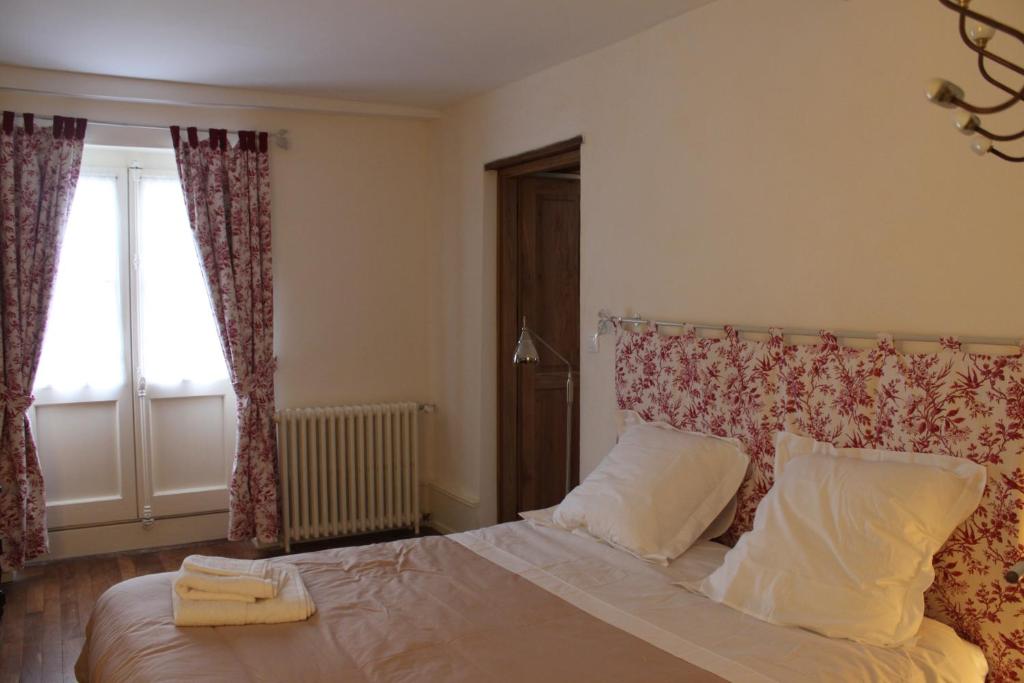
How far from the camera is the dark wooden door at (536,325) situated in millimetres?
4703

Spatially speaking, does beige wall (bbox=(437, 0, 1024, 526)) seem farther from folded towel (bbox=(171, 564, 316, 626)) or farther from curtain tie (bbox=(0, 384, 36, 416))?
curtain tie (bbox=(0, 384, 36, 416))

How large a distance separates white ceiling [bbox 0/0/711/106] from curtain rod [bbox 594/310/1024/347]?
119 cm

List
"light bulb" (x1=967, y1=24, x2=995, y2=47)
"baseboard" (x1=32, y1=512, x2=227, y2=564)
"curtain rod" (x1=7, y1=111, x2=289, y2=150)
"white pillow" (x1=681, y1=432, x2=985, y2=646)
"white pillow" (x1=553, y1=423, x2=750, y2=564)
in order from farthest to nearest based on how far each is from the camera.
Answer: "baseboard" (x1=32, y1=512, x2=227, y2=564) → "curtain rod" (x1=7, y1=111, x2=289, y2=150) → "white pillow" (x1=553, y1=423, x2=750, y2=564) → "white pillow" (x1=681, y1=432, x2=985, y2=646) → "light bulb" (x1=967, y1=24, x2=995, y2=47)

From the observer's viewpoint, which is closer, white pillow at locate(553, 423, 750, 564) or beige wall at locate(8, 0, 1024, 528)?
beige wall at locate(8, 0, 1024, 528)

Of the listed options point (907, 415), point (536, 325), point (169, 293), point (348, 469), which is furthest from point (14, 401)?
point (907, 415)

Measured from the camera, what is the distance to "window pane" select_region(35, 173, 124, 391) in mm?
4551

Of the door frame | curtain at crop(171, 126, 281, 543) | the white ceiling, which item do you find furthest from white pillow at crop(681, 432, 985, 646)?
curtain at crop(171, 126, 281, 543)

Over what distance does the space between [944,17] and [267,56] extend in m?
2.84

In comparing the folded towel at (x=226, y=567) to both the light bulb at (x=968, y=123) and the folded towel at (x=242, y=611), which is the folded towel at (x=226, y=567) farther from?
the light bulb at (x=968, y=123)

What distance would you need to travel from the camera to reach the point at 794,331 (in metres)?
2.80

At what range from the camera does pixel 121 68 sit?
4145 millimetres

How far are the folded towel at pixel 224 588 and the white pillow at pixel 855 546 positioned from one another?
127 cm

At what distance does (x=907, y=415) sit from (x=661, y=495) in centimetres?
83

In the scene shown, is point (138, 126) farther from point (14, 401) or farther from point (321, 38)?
Result: point (14, 401)
